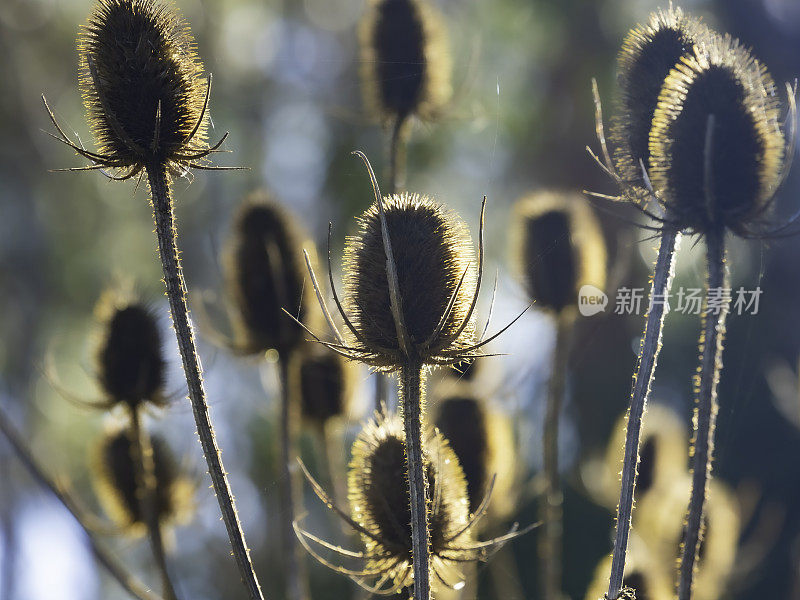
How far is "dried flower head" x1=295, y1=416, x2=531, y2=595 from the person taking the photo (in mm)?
2189

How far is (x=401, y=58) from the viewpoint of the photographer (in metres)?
3.67

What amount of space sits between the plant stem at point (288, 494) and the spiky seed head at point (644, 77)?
4.84 feet

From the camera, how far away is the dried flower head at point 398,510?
2.19 metres

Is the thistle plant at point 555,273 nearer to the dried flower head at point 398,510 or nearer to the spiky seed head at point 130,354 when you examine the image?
the dried flower head at point 398,510

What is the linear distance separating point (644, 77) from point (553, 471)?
1500 millimetres

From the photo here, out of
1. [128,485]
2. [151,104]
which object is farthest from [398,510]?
[128,485]

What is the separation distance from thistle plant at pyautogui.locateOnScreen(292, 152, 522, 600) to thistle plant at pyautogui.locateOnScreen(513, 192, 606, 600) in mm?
1132

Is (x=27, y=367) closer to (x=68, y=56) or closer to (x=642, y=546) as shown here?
(x=68, y=56)

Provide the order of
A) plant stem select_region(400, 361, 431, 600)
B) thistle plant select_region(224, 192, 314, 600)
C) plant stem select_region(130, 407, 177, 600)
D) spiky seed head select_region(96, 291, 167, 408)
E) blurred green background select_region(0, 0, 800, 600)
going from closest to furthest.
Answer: plant stem select_region(400, 361, 431, 600)
plant stem select_region(130, 407, 177, 600)
spiky seed head select_region(96, 291, 167, 408)
blurred green background select_region(0, 0, 800, 600)
thistle plant select_region(224, 192, 314, 600)

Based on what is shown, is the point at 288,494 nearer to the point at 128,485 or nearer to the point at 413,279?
the point at 128,485

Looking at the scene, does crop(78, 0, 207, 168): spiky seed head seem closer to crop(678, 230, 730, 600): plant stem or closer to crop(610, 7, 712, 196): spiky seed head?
crop(610, 7, 712, 196): spiky seed head

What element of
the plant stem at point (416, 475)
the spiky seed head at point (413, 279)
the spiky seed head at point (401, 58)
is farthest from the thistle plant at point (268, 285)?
the plant stem at point (416, 475)

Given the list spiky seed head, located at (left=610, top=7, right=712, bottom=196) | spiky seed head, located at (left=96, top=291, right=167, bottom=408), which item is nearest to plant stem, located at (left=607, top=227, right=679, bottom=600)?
spiky seed head, located at (left=610, top=7, right=712, bottom=196)

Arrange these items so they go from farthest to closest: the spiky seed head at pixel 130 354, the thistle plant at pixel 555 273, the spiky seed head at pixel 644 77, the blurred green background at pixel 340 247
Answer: the blurred green background at pixel 340 247 → the spiky seed head at pixel 130 354 → the thistle plant at pixel 555 273 → the spiky seed head at pixel 644 77
